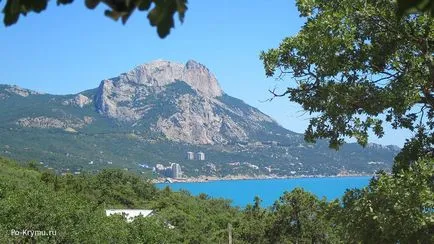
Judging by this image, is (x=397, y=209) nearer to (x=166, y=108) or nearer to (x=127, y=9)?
(x=127, y=9)

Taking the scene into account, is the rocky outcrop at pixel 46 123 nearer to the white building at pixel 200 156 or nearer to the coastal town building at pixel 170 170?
the coastal town building at pixel 170 170

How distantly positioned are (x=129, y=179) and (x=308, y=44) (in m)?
45.3

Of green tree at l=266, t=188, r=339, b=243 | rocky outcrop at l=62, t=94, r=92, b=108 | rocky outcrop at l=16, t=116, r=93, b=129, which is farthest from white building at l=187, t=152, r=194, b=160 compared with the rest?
green tree at l=266, t=188, r=339, b=243

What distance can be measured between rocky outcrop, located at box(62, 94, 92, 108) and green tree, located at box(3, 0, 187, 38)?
17235cm

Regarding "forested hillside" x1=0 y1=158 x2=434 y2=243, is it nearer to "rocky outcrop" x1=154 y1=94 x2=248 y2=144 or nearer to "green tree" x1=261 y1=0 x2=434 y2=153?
"green tree" x1=261 y1=0 x2=434 y2=153

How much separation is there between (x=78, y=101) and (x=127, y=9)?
180373 mm

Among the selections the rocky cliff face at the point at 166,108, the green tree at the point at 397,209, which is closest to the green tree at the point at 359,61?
the green tree at the point at 397,209

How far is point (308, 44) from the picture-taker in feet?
21.0

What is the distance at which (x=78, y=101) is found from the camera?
175 metres

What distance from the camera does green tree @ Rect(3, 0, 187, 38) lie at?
1.21m

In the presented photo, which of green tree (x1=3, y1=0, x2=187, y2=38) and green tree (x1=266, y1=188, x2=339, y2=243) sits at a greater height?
green tree (x1=3, y1=0, x2=187, y2=38)

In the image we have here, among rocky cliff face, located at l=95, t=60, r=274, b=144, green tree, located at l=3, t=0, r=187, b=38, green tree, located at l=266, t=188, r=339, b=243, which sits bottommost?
green tree, located at l=266, t=188, r=339, b=243

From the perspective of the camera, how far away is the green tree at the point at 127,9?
1207mm

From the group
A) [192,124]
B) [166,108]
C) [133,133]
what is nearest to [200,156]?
[192,124]
